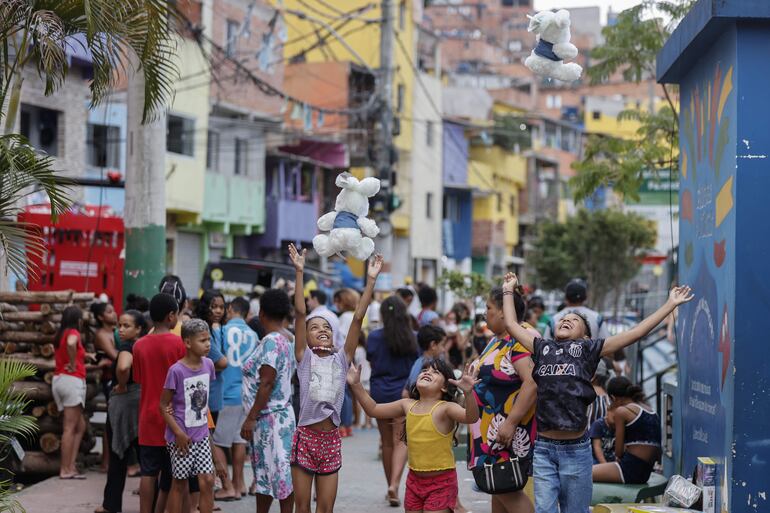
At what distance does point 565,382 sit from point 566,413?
0.62ft

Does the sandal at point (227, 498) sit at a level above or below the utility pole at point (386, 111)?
below

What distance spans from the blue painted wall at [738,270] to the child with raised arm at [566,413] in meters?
0.47

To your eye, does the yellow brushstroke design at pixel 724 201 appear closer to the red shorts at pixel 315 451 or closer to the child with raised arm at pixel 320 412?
the child with raised arm at pixel 320 412

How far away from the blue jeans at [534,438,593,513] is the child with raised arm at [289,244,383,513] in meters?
1.48

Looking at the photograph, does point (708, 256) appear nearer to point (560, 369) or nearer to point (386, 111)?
point (560, 369)

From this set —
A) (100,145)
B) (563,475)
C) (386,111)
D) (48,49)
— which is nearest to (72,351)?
(48,49)

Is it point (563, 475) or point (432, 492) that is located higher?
point (563, 475)

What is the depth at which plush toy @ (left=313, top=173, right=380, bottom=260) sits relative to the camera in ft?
27.0

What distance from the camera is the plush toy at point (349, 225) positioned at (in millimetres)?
8242

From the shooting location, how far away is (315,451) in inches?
325

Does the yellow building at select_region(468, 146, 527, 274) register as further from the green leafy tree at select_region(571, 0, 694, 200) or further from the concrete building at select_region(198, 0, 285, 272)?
the green leafy tree at select_region(571, 0, 694, 200)

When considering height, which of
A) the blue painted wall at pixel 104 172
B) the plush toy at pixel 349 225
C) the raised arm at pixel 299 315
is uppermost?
the blue painted wall at pixel 104 172

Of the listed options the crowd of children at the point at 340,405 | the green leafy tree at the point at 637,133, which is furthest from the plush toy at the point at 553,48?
the green leafy tree at the point at 637,133

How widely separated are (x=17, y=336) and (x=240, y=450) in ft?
9.62
